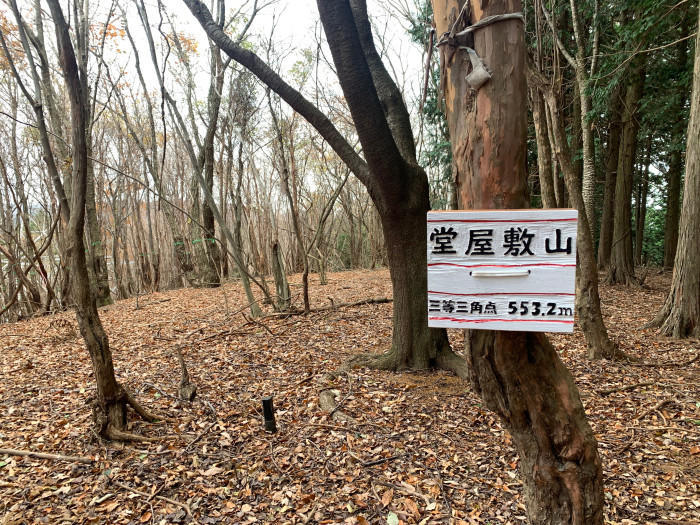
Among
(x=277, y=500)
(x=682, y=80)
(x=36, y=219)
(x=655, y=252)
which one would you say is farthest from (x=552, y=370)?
(x=36, y=219)

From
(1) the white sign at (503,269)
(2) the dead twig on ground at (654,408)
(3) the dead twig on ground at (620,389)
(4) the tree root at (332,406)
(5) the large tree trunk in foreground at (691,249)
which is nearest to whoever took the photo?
(1) the white sign at (503,269)

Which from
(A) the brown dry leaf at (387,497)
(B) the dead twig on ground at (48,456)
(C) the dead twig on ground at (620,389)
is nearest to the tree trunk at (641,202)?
(C) the dead twig on ground at (620,389)

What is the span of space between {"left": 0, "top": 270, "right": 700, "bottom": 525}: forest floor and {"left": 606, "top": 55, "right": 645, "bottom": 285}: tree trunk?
13.0 feet

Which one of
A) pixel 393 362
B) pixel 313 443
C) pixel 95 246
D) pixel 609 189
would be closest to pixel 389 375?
pixel 393 362

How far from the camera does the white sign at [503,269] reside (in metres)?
1.17

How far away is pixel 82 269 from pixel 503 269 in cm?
274

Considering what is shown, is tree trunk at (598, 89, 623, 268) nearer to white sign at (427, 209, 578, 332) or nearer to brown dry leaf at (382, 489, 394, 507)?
brown dry leaf at (382, 489, 394, 507)

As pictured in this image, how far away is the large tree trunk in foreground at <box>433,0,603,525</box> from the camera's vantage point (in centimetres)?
128

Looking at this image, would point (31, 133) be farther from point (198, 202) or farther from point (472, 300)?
point (472, 300)

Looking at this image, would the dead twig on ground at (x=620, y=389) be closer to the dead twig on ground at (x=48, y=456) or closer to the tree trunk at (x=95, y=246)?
the dead twig on ground at (x=48, y=456)

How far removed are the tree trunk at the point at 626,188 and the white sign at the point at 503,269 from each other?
8045mm

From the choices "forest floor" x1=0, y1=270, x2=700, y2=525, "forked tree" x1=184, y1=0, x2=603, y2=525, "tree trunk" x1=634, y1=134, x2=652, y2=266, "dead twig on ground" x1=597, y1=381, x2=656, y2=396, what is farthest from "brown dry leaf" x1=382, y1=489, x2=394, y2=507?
"tree trunk" x1=634, y1=134, x2=652, y2=266

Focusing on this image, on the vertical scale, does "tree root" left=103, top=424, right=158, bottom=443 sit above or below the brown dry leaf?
above

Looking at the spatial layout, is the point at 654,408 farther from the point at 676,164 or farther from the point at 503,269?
the point at 676,164
